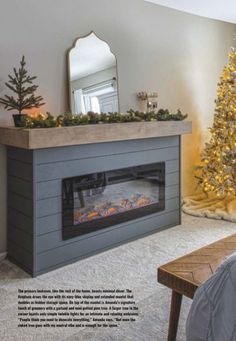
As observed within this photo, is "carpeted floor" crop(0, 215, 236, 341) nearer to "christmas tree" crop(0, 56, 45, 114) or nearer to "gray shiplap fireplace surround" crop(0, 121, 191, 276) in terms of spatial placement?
"gray shiplap fireplace surround" crop(0, 121, 191, 276)

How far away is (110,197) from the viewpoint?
322 centimetres

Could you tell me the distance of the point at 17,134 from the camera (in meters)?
2.58

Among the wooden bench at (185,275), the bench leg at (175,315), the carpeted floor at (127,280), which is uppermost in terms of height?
the wooden bench at (185,275)

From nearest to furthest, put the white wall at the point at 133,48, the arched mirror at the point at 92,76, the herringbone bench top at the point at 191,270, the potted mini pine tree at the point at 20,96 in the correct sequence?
the herringbone bench top at the point at 191,270 → the potted mini pine tree at the point at 20,96 → the white wall at the point at 133,48 → the arched mirror at the point at 92,76

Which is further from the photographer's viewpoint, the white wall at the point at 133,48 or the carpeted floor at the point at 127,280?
the white wall at the point at 133,48

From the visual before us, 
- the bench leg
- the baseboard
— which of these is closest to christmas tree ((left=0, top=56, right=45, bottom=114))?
the baseboard

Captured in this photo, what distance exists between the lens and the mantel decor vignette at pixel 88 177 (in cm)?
267

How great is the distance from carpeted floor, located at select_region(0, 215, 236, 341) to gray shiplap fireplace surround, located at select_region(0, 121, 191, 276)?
11cm

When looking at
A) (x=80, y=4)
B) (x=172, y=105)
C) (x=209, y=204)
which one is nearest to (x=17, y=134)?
(x=80, y=4)

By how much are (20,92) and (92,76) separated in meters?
0.86

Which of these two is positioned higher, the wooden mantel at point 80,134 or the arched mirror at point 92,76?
the arched mirror at point 92,76

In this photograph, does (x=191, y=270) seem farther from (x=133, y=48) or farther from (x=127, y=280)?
(x=133, y=48)

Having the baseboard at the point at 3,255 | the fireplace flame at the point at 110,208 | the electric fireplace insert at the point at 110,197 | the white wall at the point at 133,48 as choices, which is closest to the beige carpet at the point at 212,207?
the white wall at the point at 133,48

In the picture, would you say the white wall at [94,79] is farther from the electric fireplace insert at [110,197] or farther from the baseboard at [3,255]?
the baseboard at [3,255]
